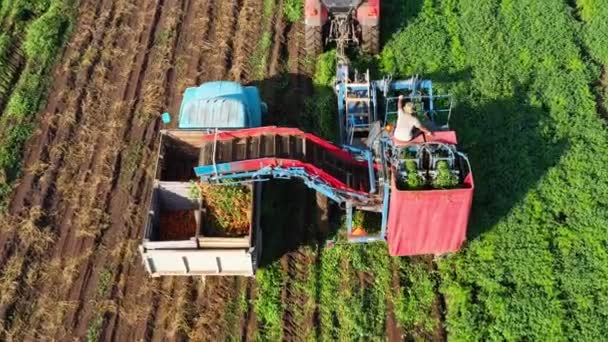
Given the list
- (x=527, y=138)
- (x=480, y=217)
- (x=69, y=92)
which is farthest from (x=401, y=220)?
(x=69, y=92)

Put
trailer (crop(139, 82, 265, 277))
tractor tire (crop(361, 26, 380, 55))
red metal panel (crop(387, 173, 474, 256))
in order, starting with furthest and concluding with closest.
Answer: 1. tractor tire (crop(361, 26, 380, 55))
2. trailer (crop(139, 82, 265, 277))
3. red metal panel (crop(387, 173, 474, 256))

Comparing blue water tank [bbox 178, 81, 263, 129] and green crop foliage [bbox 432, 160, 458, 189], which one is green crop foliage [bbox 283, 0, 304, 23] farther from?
green crop foliage [bbox 432, 160, 458, 189]

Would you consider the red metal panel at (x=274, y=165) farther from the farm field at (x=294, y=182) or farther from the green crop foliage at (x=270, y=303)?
the green crop foliage at (x=270, y=303)

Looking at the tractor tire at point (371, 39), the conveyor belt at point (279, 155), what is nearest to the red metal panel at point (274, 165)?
the conveyor belt at point (279, 155)

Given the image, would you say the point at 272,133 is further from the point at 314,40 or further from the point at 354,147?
the point at 314,40

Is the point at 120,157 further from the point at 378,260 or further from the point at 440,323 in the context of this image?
the point at 440,323

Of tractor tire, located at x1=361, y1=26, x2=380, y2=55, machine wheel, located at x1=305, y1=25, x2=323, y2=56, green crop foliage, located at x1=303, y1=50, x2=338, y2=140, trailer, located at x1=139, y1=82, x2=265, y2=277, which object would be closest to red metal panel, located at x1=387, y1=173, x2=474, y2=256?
trailer, located at x1=139, y1=82, x2=265, y2=277
